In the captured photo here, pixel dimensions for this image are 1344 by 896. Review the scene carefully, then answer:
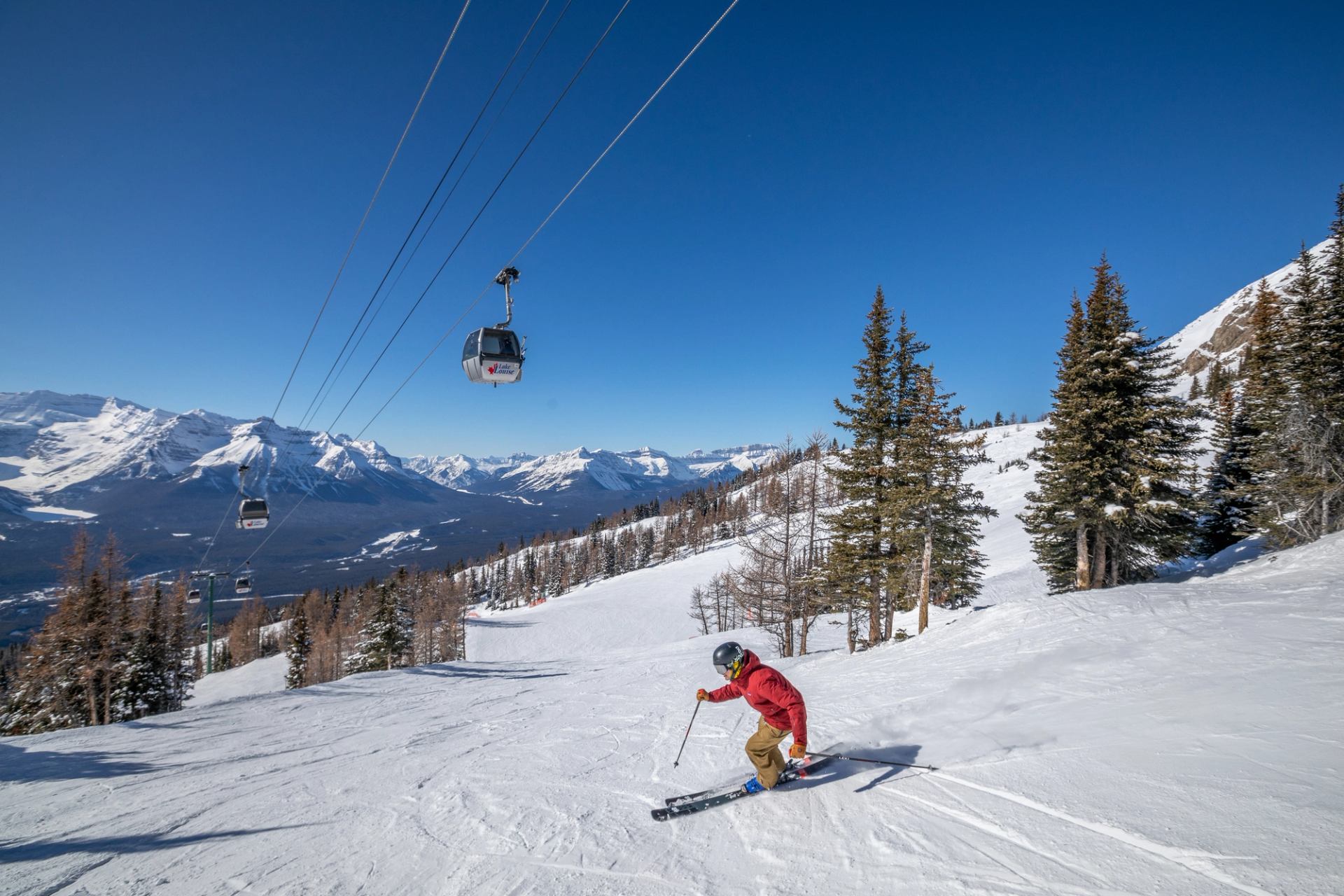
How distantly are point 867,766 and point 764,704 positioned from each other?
2.03 metres

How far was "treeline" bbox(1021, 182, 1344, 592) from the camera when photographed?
18797 mm

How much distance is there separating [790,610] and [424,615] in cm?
4829

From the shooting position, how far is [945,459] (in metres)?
17.7

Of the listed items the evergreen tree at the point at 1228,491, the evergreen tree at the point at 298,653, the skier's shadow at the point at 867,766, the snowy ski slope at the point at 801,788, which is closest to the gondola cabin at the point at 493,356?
the snowy ski slope at the point at 801,788

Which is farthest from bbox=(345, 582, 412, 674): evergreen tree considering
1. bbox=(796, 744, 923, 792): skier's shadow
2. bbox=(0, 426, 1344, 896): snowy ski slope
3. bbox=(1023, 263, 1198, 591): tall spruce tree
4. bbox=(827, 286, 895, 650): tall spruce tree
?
bbox=(1023, 263, 1198, 591): tall spruce tree

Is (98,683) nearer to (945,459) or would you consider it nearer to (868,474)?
(868,474)

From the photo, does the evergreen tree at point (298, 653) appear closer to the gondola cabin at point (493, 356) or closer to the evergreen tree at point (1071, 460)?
the gondola cabin at point (493, 356)

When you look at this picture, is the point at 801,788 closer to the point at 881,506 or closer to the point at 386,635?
the point at 881,506

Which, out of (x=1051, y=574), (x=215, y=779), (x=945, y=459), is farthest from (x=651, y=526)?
(x=215, y=779)

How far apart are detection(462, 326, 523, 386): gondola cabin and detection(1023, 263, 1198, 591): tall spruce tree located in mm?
20226

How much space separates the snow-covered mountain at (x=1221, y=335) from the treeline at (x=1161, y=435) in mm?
106707

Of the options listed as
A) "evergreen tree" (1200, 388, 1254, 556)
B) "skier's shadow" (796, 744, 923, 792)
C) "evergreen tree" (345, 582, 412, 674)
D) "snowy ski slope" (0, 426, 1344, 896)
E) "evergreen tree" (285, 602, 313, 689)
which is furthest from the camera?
"evergreen tree" (285, 602, 313, 689)

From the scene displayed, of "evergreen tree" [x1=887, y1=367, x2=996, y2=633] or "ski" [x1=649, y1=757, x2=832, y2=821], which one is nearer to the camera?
"ski" [x1=649, y1=757, x2=832, y2=821]

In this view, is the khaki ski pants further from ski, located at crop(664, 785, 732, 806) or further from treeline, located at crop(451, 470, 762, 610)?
treeline, located at crop(451, 470, 762, 610)
